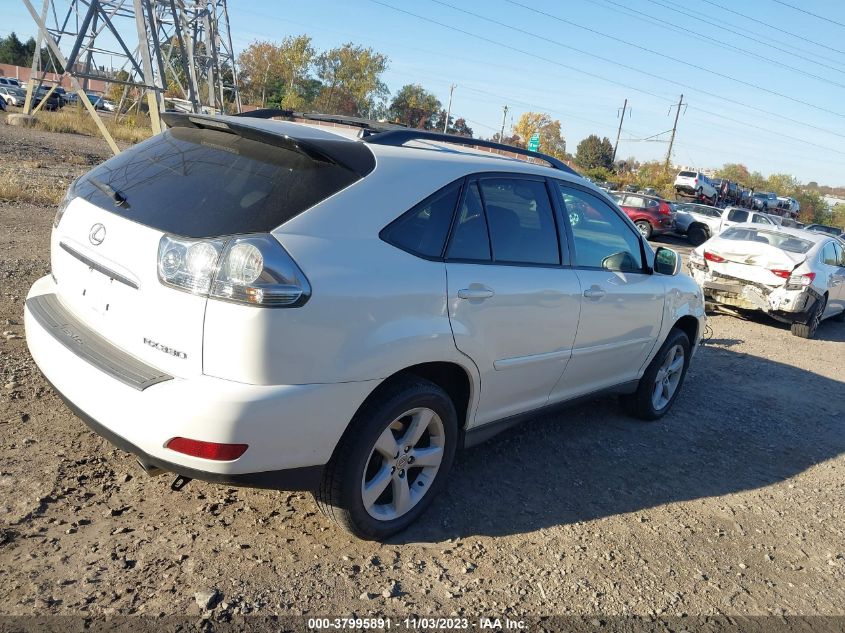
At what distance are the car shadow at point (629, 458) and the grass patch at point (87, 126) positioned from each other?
26.1m

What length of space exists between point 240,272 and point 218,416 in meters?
0.52

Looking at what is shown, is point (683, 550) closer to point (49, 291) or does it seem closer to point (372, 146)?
point (372, 146)

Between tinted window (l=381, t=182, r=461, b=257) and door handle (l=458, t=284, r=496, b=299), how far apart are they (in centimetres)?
21

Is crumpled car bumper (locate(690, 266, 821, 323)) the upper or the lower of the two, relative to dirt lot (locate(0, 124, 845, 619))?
upper

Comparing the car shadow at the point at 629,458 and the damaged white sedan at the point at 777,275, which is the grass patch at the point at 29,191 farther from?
the damaged white sedan at the point at 777,275

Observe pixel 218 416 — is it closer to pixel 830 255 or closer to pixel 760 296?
pixel 760 296

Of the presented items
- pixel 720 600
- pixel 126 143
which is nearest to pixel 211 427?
pixel 720 600

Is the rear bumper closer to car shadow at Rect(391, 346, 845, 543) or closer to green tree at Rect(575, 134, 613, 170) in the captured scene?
car shadow at Rect(391, 346, 845, 543)

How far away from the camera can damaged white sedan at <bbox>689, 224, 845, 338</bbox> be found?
393 inches

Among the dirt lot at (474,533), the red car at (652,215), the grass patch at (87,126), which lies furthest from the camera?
the grass patch at (87,126)

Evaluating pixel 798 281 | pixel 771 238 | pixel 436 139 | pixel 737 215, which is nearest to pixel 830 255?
pixel 771 238

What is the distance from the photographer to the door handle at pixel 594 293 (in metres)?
4.08

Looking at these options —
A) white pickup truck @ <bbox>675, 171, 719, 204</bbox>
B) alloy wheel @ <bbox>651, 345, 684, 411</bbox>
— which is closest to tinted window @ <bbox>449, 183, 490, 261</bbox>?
alloy wheel @ <bbox>651, 345, 684, 411</bbox>

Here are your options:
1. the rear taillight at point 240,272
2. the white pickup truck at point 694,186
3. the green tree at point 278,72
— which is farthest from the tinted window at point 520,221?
the green tree at point 278,72
